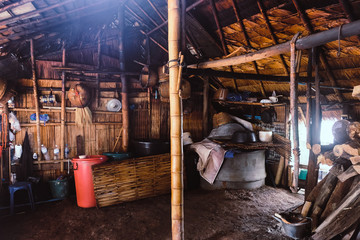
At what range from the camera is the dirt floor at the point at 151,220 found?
170 inches

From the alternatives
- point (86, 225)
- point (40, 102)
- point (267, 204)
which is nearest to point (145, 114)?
point (40, 102)

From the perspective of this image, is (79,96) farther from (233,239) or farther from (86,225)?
(233,239)

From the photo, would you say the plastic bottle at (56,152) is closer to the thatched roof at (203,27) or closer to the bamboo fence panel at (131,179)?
the bamboo fence panel at (131,179)

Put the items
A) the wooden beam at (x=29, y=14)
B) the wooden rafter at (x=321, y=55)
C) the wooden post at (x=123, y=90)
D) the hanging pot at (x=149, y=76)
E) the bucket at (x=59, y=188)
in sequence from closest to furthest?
the wooden rafter at (x=321, y=55) → the wooden beam at (x=29, y=14) → the bucket at (x=59, y=188) → the hanging pot at (x=149, y=76) → the wooden post at (x=123, y=90)

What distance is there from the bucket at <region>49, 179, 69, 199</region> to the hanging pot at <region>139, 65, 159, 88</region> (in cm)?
353

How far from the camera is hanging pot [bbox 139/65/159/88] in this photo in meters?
6.58

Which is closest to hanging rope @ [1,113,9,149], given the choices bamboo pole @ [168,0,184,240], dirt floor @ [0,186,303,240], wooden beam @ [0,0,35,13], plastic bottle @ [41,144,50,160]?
plastic bottle @ [41,144,50,160]

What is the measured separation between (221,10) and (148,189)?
191 inches

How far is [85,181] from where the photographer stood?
215 inches

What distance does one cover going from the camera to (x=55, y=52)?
6477 mm

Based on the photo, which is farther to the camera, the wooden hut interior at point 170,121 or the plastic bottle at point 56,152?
the plastic bottle at point 56,152

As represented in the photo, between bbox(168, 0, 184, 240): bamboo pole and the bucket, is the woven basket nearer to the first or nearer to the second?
bbox(168, 0, 184, 240): bamboo pole

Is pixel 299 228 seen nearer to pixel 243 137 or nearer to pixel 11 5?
pixel 243 137

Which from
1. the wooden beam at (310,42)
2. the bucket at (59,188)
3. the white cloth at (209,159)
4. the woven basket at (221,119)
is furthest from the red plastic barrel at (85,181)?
the woven basket at (221,119)
